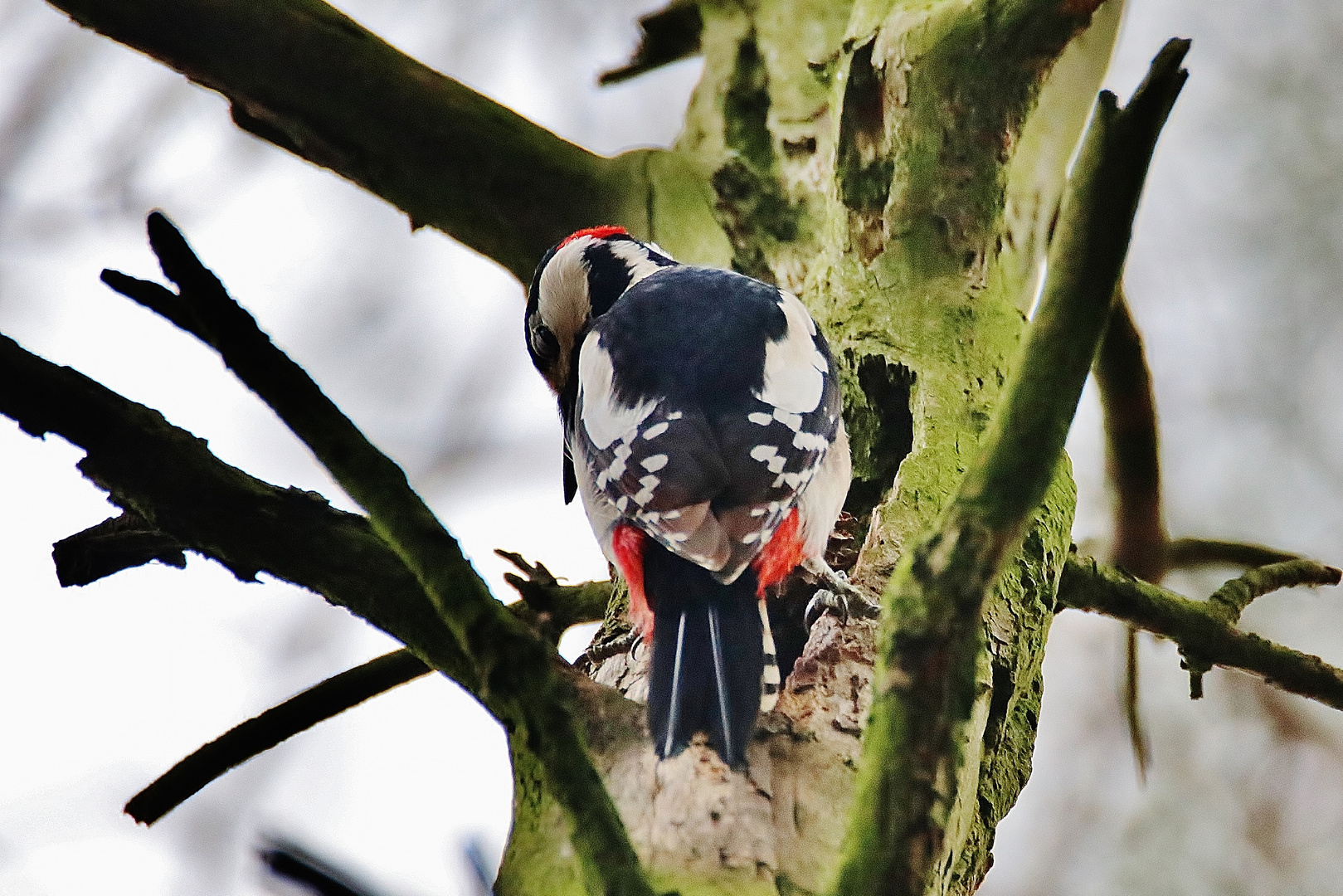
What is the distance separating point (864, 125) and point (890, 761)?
1.87 m

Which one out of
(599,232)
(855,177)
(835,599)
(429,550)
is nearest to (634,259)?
(599,232)

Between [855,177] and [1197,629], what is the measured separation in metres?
1.09

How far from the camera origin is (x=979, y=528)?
3.06 ft

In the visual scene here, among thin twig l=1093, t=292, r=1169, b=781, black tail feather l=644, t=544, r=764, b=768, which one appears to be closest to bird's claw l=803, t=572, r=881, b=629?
black tail feather l=644, t=544, r=764, b=768

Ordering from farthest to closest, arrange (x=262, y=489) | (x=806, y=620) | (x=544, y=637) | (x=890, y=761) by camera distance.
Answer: (x=806, y=620) < (x=262, y=489) < (x=544, y=637) < (x=890, y=761)

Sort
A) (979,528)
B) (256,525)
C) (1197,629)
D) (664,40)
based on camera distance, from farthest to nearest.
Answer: (664,40) → (1197,629) → (256,525) → (979,528)

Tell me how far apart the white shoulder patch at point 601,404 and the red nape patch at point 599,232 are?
0.23m

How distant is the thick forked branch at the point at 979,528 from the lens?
89cm

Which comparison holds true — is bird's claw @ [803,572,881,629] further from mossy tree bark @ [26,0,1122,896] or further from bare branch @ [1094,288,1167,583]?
bare branch @ [1094,288,1167,583]

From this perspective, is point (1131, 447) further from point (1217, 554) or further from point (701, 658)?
point (701, 658)

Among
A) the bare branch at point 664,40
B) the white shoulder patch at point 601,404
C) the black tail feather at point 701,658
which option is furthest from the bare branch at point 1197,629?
the bare branch at point 664,40

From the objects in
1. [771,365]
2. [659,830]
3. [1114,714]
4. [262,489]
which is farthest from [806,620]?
[1114,714]

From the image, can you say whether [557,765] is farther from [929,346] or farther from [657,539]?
[929,346]

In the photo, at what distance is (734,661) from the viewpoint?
5.08 ft
